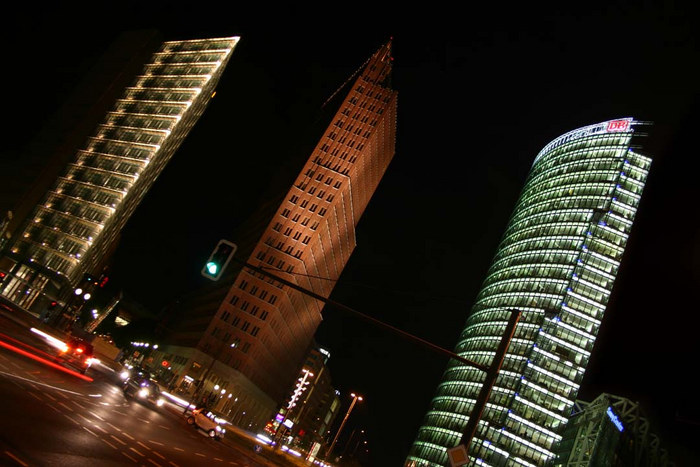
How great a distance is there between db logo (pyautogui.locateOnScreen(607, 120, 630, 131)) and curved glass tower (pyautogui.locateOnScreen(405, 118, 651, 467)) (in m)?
0.24

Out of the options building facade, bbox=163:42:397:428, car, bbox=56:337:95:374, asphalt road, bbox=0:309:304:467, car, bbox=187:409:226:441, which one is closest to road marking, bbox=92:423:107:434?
asphalt road, bbox=0:309:304:467

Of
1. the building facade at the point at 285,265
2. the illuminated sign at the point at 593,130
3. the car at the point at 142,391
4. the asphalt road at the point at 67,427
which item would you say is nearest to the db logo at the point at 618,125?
the illuminated sign at the point at 593,130

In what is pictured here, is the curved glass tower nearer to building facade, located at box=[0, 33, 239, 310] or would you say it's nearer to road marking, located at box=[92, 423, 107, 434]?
building facade, located at box=[0, 33, 239, 310]

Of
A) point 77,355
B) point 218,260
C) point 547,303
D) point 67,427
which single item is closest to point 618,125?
point 547,303

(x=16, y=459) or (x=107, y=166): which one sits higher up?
(x=107, y=166)

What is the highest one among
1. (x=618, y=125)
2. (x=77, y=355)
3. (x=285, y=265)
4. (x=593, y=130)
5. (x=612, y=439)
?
(x=593, y=130)

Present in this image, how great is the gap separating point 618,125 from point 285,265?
312 ft

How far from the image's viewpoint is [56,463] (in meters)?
12.8

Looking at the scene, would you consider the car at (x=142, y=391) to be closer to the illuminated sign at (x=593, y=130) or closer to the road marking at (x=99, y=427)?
the road marking at (x=99, y=427)

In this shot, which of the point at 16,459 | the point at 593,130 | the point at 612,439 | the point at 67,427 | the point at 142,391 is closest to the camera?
the point at 16,459

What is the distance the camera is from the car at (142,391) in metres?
37.7

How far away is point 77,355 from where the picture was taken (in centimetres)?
4066

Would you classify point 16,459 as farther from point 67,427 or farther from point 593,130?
point 593,130

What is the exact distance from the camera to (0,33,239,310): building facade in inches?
4011
